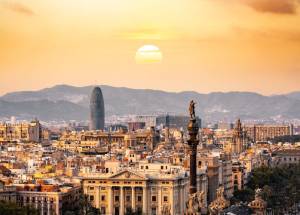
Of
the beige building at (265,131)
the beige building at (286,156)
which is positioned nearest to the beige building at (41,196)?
the beige building at (286,156)

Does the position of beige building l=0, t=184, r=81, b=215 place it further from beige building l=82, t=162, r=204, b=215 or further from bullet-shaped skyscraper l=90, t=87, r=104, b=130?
bullet-shaped skyscraper l=90, t=87, r=104, b=130

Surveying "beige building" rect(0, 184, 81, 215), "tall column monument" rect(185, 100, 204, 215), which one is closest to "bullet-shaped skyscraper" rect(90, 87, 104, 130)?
"beige building" rect(0, 184, 81, 215)

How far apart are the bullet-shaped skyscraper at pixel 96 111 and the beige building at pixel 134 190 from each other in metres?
108

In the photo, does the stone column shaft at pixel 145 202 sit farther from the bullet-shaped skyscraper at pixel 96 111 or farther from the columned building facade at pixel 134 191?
the bullet-shaped skyscraper at pixel 96 111

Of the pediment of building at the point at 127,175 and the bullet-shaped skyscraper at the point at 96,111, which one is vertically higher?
the bullet-shaped skyscraper at the point at 96,111

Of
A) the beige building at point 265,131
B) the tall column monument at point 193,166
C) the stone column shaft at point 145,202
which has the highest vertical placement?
the tall column monument at point 193,166

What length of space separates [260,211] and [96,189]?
79.2 ft

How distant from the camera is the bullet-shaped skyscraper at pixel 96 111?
159 m

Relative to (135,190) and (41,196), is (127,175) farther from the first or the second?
(41,196)

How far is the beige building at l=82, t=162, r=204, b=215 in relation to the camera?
45656 mm

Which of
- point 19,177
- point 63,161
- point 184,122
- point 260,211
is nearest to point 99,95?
point 184,122

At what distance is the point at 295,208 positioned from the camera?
47.9 meters

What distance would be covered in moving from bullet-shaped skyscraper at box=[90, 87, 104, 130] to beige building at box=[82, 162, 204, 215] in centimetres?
10768

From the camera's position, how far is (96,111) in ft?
548
